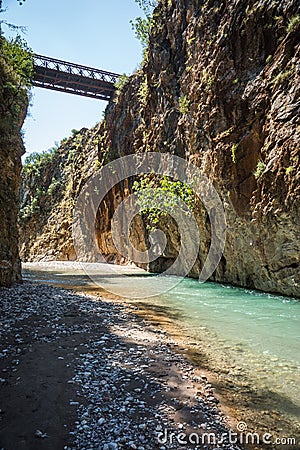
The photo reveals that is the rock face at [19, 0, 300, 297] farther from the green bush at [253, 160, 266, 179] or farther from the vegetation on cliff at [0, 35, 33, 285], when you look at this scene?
the vegetation on cliff at [0, 35, 33, 285]

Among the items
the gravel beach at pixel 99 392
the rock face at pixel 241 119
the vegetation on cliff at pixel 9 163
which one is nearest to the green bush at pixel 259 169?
the rock face at pixel 241 119

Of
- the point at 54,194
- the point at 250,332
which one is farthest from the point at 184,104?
the point at 54,194

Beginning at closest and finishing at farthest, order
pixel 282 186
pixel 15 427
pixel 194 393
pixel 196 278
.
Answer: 1. pixel 15 427
2. pixel 194 393
3. pixel 282 186
4. pixel 196 278

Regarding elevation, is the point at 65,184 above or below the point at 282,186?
Answer: above

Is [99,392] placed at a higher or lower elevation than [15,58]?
lower

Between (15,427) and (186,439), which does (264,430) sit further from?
(15,427)

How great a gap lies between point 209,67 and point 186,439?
51.2ft

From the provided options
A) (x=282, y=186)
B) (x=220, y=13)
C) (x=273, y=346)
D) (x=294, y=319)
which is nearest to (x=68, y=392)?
(x=273, y=346)

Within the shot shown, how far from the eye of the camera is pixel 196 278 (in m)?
18.3
